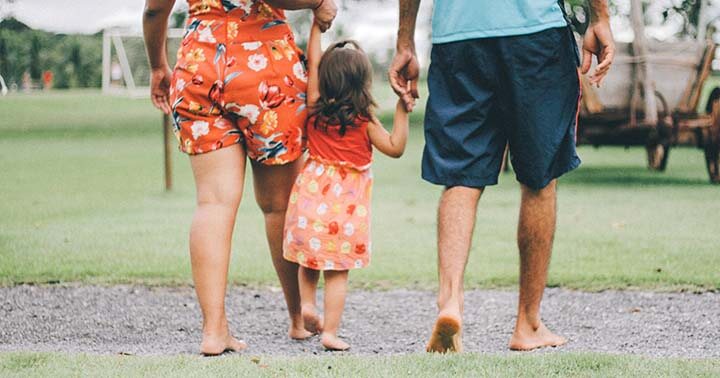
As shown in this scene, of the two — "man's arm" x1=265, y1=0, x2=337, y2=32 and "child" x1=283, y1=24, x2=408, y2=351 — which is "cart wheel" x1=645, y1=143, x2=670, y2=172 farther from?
"man's arm" x1=265, y1=0, x2=337, y2=32

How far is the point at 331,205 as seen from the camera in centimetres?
413

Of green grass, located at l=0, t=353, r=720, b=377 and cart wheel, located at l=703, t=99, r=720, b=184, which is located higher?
green grass, located at l=0, t=353, r=720, b=377

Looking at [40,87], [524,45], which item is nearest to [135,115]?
[40,87]

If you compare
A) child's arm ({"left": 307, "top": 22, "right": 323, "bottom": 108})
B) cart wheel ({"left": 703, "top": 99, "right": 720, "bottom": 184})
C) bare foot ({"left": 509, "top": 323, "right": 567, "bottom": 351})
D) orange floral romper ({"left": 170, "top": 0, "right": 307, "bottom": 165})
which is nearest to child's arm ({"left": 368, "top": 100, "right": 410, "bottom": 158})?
child's arm ({"left": 307, "top": 22, "right": 323, "bottom": 108})

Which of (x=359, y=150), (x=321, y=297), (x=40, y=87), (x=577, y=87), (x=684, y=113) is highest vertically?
(x=577, y=87)

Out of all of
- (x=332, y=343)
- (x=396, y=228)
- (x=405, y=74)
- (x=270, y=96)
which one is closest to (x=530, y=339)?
(x=332, y=343)

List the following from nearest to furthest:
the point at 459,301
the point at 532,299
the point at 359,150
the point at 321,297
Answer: the point at 459,301
the point at 532,299
the point at 359,150
the point at 321,297

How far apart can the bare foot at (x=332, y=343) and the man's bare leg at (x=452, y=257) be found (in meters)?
0.59

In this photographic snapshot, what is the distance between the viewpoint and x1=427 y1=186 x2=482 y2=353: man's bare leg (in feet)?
11.5

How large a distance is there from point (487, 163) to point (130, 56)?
30832 mm

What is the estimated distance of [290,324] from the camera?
14.4 ft

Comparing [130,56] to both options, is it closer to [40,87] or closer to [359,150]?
[40,87]

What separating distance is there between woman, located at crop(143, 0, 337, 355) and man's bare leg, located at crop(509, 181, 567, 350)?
3.08 ft

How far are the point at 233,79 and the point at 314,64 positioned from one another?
1.39 feet
